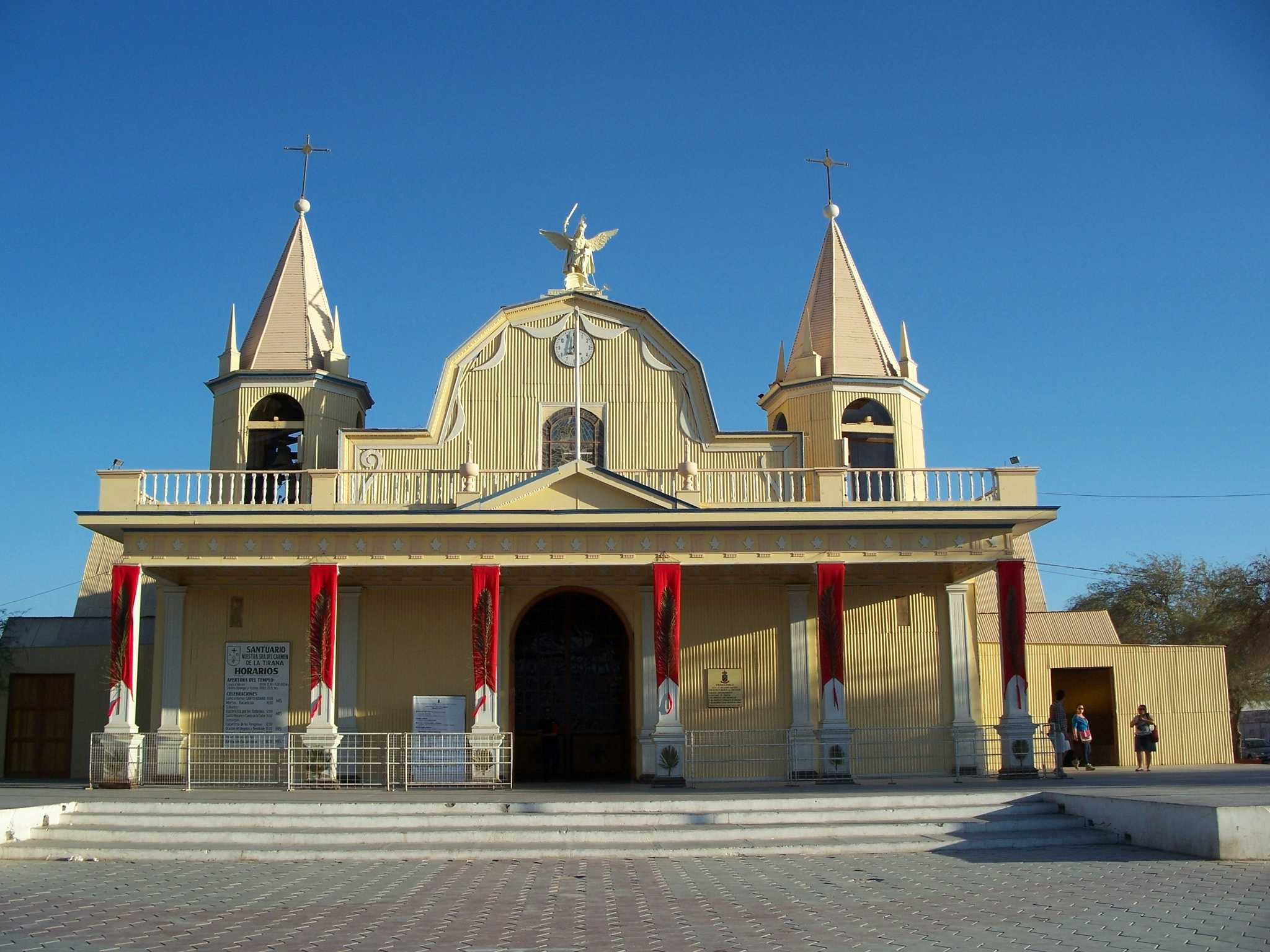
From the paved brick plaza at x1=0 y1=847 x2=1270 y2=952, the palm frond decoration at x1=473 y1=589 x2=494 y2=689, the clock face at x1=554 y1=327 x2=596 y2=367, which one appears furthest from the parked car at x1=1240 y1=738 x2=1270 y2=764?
the paved brick plaza at x1=0 y1=847 x2=1270 y2=952

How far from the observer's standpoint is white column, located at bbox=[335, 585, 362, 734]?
25.8 m

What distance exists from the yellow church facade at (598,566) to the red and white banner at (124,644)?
0.19 ft

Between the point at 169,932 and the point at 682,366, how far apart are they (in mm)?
19337

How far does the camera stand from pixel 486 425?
27.5 m

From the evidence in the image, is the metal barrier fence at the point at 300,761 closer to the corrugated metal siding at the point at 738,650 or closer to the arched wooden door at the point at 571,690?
the arched wooden door at the point at 571,690

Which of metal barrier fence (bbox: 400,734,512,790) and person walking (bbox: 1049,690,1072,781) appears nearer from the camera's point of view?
metal barrier fence (bbox: 400,734,512,790)

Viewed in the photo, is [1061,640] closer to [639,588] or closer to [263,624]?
[639,588]

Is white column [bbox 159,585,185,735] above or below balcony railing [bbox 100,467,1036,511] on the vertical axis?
below

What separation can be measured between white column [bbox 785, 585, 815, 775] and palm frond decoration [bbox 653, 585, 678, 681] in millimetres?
3416

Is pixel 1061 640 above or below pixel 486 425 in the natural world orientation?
below

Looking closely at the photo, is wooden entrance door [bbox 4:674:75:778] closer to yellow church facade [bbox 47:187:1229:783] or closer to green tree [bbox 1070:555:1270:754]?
yellow church facade [bbox 47:187:1229:783]

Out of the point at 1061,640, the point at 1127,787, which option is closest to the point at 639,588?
the point at 1127,787

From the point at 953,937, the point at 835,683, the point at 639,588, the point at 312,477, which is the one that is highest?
the point at 312,477

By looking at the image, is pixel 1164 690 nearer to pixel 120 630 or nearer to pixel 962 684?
pixel 962 684
